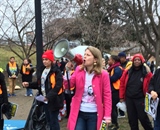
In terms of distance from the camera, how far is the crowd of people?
363 cm

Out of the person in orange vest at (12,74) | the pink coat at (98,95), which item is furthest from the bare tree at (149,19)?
the pink coat at (98,95)

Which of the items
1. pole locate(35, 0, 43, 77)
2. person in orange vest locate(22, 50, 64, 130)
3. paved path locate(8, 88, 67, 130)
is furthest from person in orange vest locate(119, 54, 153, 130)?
paved path locate(8, 88, 67, 130)

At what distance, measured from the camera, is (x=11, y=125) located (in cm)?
640

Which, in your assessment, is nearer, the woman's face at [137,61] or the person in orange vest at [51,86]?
the person in orange vest at [51,86]

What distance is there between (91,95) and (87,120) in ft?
1.15

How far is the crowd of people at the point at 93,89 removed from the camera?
363 cm

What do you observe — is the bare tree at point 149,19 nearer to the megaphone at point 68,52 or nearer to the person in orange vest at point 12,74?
the person in orange vest at point 12,74

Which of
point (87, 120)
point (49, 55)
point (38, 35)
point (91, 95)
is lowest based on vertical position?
point (87, 120)

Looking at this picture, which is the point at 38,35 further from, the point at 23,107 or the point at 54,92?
the point at 23,107

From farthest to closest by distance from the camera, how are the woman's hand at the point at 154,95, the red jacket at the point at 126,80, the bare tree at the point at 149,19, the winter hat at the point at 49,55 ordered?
the bare tree at the point at 149,19, the red jacket at the point at 126,80, the winter hat at the point at 49,55, the woman's hand at the point at 154,95

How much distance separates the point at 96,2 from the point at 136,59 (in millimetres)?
12110

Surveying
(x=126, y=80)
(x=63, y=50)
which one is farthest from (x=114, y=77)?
(x=63, y=50)

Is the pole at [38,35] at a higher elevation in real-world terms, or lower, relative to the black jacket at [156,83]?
higher

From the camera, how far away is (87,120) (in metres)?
3.71
